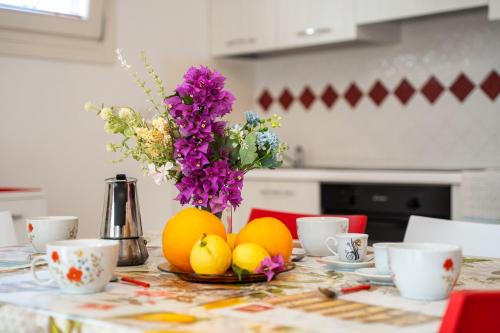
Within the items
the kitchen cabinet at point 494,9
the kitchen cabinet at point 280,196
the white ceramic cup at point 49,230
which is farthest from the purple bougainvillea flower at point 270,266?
the kitchen cabinet at point 280,196

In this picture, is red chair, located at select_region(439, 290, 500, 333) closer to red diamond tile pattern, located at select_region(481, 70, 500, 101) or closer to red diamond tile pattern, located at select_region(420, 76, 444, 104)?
red diamond tile pattern, located at select_region(481, 70, 500, 101)

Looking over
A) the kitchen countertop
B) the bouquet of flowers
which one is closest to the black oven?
the kitchen countertop

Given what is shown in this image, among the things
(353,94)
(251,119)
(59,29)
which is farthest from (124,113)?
(353,94)

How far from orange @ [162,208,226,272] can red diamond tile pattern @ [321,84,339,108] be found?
9.97 feet

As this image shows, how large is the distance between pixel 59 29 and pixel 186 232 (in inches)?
103

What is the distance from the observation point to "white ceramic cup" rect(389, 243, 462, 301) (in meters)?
1.22

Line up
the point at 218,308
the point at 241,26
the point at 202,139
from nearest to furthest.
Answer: the point at 218,308, the point at 202,139, the point at 241,26

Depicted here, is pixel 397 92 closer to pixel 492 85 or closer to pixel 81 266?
pixel 492 85

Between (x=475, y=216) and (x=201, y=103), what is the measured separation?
194 cm

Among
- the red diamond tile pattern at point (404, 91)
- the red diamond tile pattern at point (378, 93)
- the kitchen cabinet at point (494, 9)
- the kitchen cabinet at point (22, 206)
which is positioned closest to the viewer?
the kitchen cabinet at point (22, 206)

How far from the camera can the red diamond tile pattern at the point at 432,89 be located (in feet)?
13.1

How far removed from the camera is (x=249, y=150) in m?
1.64

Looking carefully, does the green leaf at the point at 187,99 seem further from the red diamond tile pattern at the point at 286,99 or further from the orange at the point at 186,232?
the red diamond tile pattern at the point at 286,99

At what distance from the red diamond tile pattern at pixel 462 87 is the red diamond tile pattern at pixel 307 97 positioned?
0.93 meters
